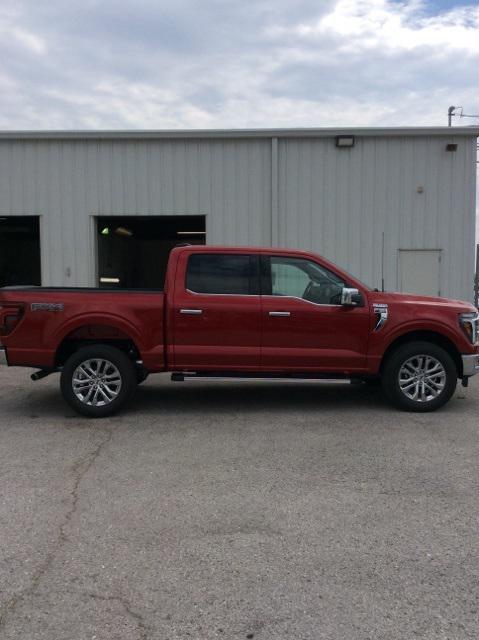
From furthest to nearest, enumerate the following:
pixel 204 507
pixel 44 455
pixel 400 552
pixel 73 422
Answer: pixel 73 422, pixel 44 455, pixel 204 507, pixel 400 552

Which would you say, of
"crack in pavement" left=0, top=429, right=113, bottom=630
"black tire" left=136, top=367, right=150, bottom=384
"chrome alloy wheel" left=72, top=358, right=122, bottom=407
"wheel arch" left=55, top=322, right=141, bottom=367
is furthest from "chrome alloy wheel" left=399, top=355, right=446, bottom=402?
"crack in pavement" left=0, top=429, right=113, bottom=630

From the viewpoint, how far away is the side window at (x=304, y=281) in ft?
22.4

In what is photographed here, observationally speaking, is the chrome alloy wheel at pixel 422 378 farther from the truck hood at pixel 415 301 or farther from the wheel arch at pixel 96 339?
the wheel arch at pixel 96 339

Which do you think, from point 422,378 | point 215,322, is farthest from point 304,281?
point 422,378

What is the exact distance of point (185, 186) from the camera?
44.2ft

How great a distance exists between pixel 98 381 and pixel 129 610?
4.05 meters

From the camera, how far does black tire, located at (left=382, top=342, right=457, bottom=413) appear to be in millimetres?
6793

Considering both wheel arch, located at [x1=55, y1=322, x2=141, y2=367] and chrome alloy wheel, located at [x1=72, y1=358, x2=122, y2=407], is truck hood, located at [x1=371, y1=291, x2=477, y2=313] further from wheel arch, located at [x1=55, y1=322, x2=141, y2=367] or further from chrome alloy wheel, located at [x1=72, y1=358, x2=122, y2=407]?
chrome alloy wheel, located at [x1=72, y1=358, x2=122, y2=407]

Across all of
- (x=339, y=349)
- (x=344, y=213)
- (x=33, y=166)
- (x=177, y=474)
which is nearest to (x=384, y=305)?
(x=339, y=349)

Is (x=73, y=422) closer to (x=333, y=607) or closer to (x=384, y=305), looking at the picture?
(x=384, y=305)

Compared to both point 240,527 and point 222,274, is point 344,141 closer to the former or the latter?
point 222,274

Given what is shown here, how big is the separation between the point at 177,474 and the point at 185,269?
2.80 m

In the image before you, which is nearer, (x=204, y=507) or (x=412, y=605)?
(x=412, y=605)

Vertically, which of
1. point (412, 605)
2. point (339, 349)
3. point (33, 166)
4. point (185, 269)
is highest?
point (33, 166)
